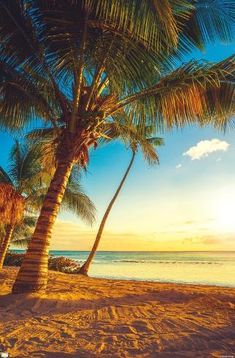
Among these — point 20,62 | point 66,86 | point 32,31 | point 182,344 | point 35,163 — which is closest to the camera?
point 182,344

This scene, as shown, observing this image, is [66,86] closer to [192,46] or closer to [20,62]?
[20,62]

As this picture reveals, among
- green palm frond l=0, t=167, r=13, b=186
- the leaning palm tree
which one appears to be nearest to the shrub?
green palm frond l=0, t=167, r=13, b=186

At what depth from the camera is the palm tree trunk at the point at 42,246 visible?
7.40 m

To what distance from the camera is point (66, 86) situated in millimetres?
8914

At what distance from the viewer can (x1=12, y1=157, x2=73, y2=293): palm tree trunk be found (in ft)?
24.3

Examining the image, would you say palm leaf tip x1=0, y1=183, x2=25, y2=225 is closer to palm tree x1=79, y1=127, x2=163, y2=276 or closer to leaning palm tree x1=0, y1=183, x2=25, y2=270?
leaning palm tree x1=0, y1=183, x2=25, y2=270

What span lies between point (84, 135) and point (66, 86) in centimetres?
164

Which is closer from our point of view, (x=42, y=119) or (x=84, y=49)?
(x=84, y=49)

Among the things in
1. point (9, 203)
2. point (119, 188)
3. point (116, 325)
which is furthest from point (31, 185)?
point (116, 325)

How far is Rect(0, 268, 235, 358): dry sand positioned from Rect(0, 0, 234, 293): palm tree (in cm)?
147

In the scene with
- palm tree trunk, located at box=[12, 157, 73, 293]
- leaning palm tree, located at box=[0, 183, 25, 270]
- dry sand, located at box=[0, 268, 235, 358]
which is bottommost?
dry sand, located at box=[0, 268, 235, 358]

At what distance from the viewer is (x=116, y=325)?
495cm

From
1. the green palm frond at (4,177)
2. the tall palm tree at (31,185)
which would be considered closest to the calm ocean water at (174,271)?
the tall palm tree at (31,185)

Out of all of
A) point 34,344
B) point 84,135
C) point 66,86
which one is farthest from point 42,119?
point 34,344
